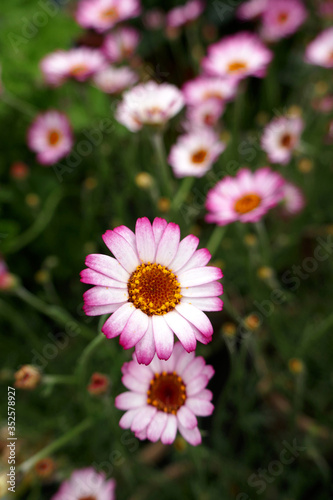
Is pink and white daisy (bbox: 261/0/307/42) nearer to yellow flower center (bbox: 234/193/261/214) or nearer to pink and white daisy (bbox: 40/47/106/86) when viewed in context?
pink and white daisy (bbox: 40/47/106/86)

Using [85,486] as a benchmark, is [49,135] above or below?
above

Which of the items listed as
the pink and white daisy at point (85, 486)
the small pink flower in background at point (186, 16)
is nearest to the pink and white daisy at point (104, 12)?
the small pink flower in background at point (186, 16)

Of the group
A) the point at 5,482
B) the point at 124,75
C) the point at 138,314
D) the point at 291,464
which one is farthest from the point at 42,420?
the point at 124,75

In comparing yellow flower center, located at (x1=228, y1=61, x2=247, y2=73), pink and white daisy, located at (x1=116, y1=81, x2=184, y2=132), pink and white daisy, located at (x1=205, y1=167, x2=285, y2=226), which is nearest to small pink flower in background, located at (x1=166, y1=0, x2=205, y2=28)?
yellow flower center, located at (x1=228, y1=61, x2=247, y2=73)

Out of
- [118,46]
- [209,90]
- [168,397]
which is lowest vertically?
[168,397]

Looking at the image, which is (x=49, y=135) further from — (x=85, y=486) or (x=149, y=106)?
(x=85, y=486)

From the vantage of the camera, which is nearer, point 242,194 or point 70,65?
point 242,194

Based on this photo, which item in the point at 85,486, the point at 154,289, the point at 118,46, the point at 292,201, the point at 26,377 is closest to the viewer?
the point at 154,289

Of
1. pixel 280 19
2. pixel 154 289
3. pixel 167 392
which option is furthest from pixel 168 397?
pixel 280 19

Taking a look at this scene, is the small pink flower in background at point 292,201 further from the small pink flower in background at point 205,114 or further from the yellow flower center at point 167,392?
the yellow flower center at point 167,392
